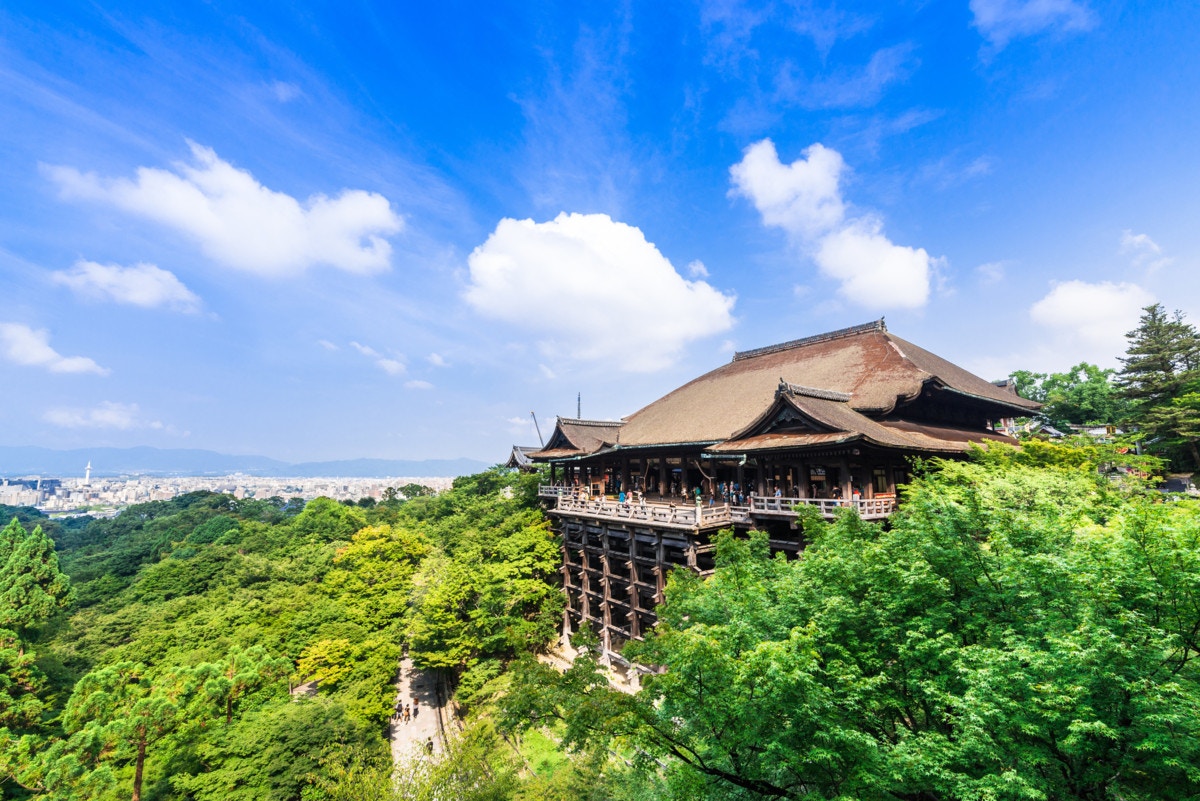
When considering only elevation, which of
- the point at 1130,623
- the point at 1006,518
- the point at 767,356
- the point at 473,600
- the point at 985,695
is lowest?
the point at 473,600

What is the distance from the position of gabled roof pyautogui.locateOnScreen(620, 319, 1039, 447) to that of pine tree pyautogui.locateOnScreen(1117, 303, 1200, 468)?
32.6 feet

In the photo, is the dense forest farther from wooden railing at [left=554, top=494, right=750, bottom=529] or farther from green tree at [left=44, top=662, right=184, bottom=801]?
wooden railing at [left=554, top=494, right=750, bottom=529]

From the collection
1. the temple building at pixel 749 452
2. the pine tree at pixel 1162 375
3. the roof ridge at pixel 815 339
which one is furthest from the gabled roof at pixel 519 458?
the pine tree at pixel 1162 375

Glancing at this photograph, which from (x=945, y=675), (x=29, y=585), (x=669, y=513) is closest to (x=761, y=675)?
(x=945, y=675)

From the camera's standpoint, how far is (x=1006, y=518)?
9.14 m

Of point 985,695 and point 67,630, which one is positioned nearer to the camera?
point 985,695

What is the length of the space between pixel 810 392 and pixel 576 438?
1496cm

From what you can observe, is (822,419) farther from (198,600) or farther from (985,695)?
(198,600)

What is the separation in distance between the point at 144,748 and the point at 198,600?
2057cm

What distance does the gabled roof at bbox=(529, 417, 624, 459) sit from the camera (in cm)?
2953

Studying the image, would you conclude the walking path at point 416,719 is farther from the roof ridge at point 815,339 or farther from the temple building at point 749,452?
the roof ridge at point 815,339

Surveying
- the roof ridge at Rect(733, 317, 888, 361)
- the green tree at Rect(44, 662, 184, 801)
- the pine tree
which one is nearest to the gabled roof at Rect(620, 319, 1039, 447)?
the roof ridge at Rect(733, 317, 888, 361)

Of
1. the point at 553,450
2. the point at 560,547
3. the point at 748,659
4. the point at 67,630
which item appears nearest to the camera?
the point at 748,659

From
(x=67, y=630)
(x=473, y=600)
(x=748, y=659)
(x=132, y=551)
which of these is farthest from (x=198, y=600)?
(x=132, y=551)
